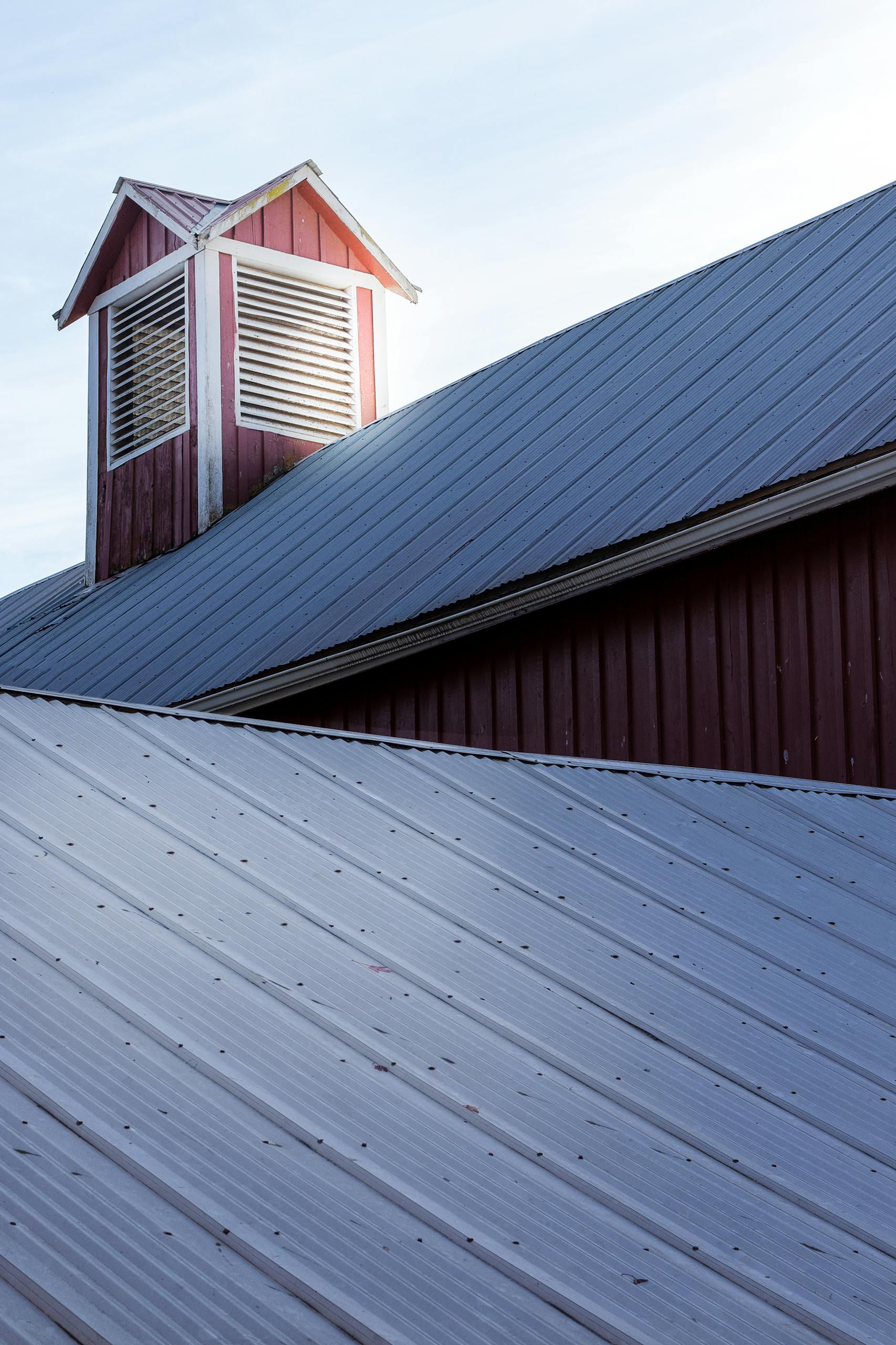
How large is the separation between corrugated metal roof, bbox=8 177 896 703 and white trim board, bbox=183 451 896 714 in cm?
10

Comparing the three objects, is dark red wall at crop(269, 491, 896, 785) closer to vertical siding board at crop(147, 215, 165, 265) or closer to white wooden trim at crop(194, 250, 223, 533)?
white wooden trim at crop(194, 250, 223, 533)

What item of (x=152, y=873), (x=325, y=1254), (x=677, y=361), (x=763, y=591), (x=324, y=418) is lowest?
(x=325, y=1254)

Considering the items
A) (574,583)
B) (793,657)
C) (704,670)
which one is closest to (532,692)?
(574,583)

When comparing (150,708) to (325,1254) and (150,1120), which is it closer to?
(150,1120)

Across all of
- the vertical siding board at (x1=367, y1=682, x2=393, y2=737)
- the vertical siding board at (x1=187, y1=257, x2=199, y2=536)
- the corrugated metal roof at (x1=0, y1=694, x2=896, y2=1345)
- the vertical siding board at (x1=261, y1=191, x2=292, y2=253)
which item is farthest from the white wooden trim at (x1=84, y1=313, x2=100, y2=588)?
the corrugated metal roof at (x1=0, y1=694, x2=896, y2=1345)

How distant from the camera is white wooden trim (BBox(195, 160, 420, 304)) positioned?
1778 cm

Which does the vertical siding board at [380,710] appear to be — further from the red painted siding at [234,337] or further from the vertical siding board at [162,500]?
the vertical siding board at [162,500]

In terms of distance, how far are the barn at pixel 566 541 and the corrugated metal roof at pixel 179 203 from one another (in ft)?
1.60

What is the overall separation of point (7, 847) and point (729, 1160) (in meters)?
2.26

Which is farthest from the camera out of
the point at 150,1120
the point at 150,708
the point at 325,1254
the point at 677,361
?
the point at 677,361

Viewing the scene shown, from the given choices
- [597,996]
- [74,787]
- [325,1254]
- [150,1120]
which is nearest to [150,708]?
[74,787]

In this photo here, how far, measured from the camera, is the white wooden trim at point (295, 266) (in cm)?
1795

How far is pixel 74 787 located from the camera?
5316 mm

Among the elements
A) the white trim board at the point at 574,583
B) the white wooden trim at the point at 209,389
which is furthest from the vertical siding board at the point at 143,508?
the white trim board at the point at 574,583
